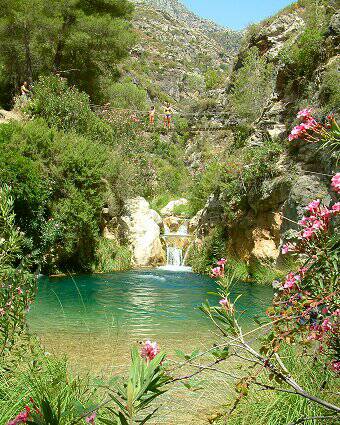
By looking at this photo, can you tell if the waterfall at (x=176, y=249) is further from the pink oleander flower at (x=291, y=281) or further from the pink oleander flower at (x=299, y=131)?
the pink oleander flower at (x=299, y=131)

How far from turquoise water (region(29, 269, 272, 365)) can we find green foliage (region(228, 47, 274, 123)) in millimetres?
9953

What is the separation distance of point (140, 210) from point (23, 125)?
226 inches

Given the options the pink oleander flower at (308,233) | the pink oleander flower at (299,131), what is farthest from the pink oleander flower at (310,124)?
the pink oleander flower at (308,233)

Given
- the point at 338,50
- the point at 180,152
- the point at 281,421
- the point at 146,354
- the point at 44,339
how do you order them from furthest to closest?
the point at 180,152
the point at 338,50
the point at 44,339
the point at 281,421
the point at 146,354

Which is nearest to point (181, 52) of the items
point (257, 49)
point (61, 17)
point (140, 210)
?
point (257, 49)

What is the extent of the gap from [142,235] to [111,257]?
175cm

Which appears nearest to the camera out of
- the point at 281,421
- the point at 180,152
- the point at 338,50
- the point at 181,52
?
the point at 281,421

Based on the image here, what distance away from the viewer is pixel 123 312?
7.76m

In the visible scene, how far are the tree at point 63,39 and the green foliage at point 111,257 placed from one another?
894 cm

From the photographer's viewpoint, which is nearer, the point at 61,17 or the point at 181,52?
the point at 61,17

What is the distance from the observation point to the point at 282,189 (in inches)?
490

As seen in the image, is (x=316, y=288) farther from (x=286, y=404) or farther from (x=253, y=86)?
(x=253, y=86)

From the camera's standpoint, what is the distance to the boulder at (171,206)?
2300 cm

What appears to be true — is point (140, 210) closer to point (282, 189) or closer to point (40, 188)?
point (40, 188)
